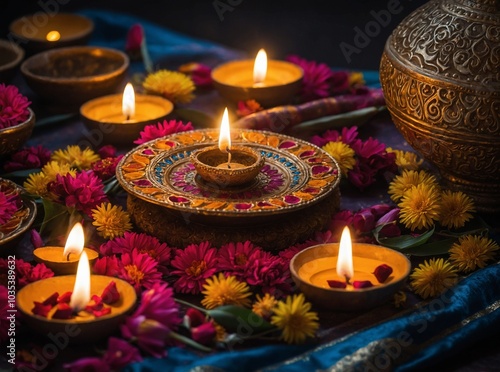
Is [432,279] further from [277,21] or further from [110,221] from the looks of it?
[277,21]

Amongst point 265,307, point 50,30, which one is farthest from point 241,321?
point 50,30

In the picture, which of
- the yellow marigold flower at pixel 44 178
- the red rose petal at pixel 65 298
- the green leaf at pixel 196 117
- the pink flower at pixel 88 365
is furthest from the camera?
the green leaf at pixel 196 117

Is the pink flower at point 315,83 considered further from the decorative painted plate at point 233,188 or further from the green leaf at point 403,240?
the green leaf at point 403,240

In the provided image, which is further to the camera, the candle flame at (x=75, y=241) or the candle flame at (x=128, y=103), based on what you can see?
the candle flame at (x=128, y=103)

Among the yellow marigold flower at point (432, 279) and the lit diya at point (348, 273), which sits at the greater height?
the lit diya at point (348, 273)

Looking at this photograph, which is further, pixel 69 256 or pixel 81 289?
pixel 69 256

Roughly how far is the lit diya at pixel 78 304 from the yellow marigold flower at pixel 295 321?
211 millimetres

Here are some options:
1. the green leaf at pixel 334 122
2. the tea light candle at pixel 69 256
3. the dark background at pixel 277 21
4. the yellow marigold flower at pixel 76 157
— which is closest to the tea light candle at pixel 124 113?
the yellow marigold flower at pixel 76 157

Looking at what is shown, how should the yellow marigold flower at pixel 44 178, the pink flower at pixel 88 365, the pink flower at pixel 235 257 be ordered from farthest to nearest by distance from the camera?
the yellow marigold flower at pixel 44 178
the pink flower at pixel 235 257
the pink flower at pixel 88 365

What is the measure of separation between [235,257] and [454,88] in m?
0.47

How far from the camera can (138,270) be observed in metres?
1.37

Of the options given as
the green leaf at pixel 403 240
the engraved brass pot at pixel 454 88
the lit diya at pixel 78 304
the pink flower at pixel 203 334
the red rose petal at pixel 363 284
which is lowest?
the green leaf at pixel 403 240

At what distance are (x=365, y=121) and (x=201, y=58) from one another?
2.01 feet

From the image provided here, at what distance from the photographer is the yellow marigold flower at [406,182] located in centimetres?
163
